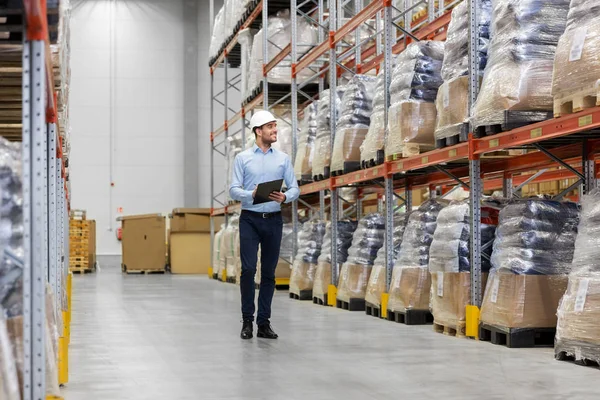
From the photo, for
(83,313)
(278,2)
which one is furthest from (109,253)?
(83,313)

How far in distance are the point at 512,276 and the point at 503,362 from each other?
0.87 m

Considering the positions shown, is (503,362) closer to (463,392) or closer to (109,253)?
(463,392)

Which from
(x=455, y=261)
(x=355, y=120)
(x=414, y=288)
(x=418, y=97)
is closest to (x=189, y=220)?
(x=355, y=120)

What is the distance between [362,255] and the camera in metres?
9.89

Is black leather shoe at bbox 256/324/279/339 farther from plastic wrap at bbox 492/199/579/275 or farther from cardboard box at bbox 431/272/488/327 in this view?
plastic wrap at bbox 492/199/579/275

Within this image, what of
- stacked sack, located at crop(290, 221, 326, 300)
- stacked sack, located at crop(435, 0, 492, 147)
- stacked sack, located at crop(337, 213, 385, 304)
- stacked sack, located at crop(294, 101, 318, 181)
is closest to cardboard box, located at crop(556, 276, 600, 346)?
stacked sack, located at crop(435, 0, 492, 147)

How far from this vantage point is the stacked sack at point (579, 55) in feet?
17.8

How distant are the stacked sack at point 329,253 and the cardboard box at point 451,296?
3.21 meters

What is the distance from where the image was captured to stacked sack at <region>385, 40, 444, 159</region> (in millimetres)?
8234

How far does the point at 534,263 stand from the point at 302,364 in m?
1.87

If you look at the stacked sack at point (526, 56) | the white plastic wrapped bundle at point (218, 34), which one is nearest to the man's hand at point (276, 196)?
the stacked sack at point (526, 56)

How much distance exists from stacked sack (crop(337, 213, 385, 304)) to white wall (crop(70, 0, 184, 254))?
14.4 m

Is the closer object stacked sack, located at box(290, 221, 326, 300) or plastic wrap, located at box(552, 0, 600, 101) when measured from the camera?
plastic wrap, located at box(552, 0, 600, 101)

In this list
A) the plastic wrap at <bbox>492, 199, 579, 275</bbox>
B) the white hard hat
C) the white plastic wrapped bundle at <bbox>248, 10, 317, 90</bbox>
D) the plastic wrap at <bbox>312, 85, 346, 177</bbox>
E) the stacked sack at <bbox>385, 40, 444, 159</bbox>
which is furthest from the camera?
the white plastic wrapped bundle at <bbox>248, 10, 317, 90</bbox>
